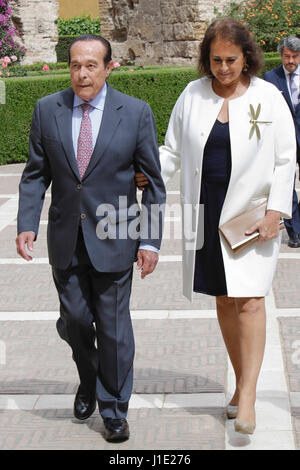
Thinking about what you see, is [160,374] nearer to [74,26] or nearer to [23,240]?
[23,240]

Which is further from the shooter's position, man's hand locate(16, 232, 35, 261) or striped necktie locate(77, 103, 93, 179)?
man's hand locate(16, 232, 35, 261)

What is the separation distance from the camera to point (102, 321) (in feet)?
13.0

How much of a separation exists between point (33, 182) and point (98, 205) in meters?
0.35

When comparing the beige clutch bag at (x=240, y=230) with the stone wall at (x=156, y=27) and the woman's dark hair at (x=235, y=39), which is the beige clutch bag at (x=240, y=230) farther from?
the stone wall at (x=156, y=27)

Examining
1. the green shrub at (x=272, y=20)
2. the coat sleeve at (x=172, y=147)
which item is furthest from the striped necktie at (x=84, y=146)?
the green shrub at (x=272, y=20)

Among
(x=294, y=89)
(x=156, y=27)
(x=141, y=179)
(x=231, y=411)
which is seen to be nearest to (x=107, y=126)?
(x=141, y=179)

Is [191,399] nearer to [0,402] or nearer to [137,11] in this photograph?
[0,402]

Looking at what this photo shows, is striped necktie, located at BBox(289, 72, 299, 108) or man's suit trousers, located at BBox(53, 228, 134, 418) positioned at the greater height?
man's suit trousers, located at BBox(53, 228, 134, 418)

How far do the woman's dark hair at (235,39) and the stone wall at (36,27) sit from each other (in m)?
25.6

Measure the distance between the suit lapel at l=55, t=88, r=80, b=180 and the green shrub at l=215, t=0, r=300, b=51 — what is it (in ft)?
48.0

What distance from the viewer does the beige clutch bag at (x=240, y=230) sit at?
3.92 m

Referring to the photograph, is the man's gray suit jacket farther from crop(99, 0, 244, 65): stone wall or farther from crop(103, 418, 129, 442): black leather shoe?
crop(99, 0, 244, 65): stone wall

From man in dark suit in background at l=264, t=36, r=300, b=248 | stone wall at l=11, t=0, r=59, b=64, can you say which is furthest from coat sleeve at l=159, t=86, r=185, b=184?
stone wall at l=11, t=0, r=59, b=64

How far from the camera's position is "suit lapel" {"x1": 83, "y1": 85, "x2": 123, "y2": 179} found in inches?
150
